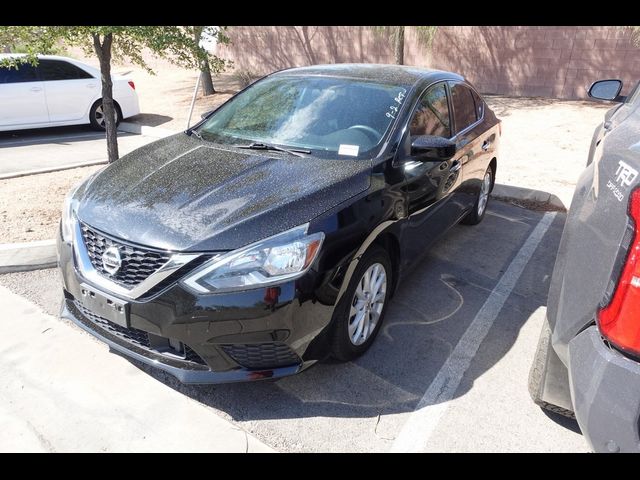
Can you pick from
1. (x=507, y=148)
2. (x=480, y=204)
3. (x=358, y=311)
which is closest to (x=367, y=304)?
(x=358, y=311)

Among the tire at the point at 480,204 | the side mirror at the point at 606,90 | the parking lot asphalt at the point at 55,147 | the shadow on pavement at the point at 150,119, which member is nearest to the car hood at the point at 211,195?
the tire at the point at 480,204

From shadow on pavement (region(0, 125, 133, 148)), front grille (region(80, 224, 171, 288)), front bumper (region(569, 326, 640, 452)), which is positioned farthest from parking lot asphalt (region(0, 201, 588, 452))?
shadow on pavement (region(0, 125, 133, 148))

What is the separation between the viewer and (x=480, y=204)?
508 centimetres

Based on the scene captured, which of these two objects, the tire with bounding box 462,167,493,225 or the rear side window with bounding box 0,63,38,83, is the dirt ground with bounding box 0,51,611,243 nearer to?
the tire with bounding box 462,167,493,225

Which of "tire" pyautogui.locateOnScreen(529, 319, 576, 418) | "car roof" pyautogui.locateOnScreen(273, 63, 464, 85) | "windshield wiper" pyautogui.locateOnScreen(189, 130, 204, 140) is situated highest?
"car roof" pyautogui.locateOnScreen(273, 63, 464, 85)

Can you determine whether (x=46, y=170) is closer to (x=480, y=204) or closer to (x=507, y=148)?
(x=480, y=204)

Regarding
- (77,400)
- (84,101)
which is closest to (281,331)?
(77,400)

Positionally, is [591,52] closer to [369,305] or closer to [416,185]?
[416,185]

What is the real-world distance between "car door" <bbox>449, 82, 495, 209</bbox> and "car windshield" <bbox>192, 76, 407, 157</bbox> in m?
0.90

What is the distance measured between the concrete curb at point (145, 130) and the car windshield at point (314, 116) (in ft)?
18.8

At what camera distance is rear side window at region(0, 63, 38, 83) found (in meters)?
8.55

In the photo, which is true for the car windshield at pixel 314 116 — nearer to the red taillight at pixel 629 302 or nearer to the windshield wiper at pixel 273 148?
the windshield wiper at pixel 273 148

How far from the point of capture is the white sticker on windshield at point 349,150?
3.09 m

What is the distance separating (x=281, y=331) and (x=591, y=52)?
12.4m
